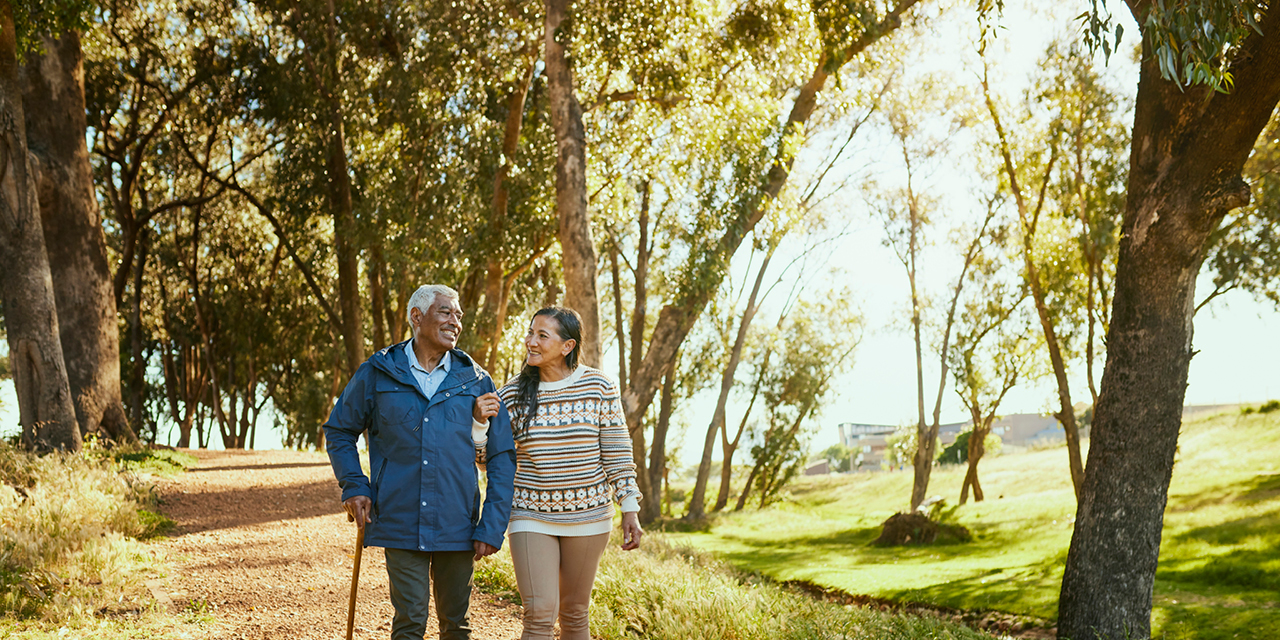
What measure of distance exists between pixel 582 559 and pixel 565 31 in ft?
30.1

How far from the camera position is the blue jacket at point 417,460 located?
146 inches

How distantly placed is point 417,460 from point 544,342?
0.79 meters

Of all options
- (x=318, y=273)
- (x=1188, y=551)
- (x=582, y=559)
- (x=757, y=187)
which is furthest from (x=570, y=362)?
(x=318, y=273)

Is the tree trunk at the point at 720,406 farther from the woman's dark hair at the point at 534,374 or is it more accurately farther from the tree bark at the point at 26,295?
the woman's dark hair at the point at 534,374

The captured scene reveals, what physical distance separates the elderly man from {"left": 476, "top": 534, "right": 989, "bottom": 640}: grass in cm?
245

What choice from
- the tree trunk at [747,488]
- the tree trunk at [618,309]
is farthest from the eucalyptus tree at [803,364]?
the tree trunk at [618,309]

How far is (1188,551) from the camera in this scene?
43.8ft

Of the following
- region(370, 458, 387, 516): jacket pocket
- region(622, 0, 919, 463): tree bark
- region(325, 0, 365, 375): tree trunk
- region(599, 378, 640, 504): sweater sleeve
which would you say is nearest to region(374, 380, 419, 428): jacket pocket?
region(370, 458, 387, 516): jacket pocket

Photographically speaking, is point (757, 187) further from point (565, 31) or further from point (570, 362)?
point (570, 362)

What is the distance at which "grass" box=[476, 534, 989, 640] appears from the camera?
5.94 meters

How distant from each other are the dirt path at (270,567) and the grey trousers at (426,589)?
7.89 ft

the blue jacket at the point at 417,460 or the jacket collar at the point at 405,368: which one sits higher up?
the jacket collar at the point at 405,368

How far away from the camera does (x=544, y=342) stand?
4.10 m

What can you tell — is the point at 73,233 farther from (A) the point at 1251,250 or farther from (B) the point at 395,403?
(A) the point at 1251,250
